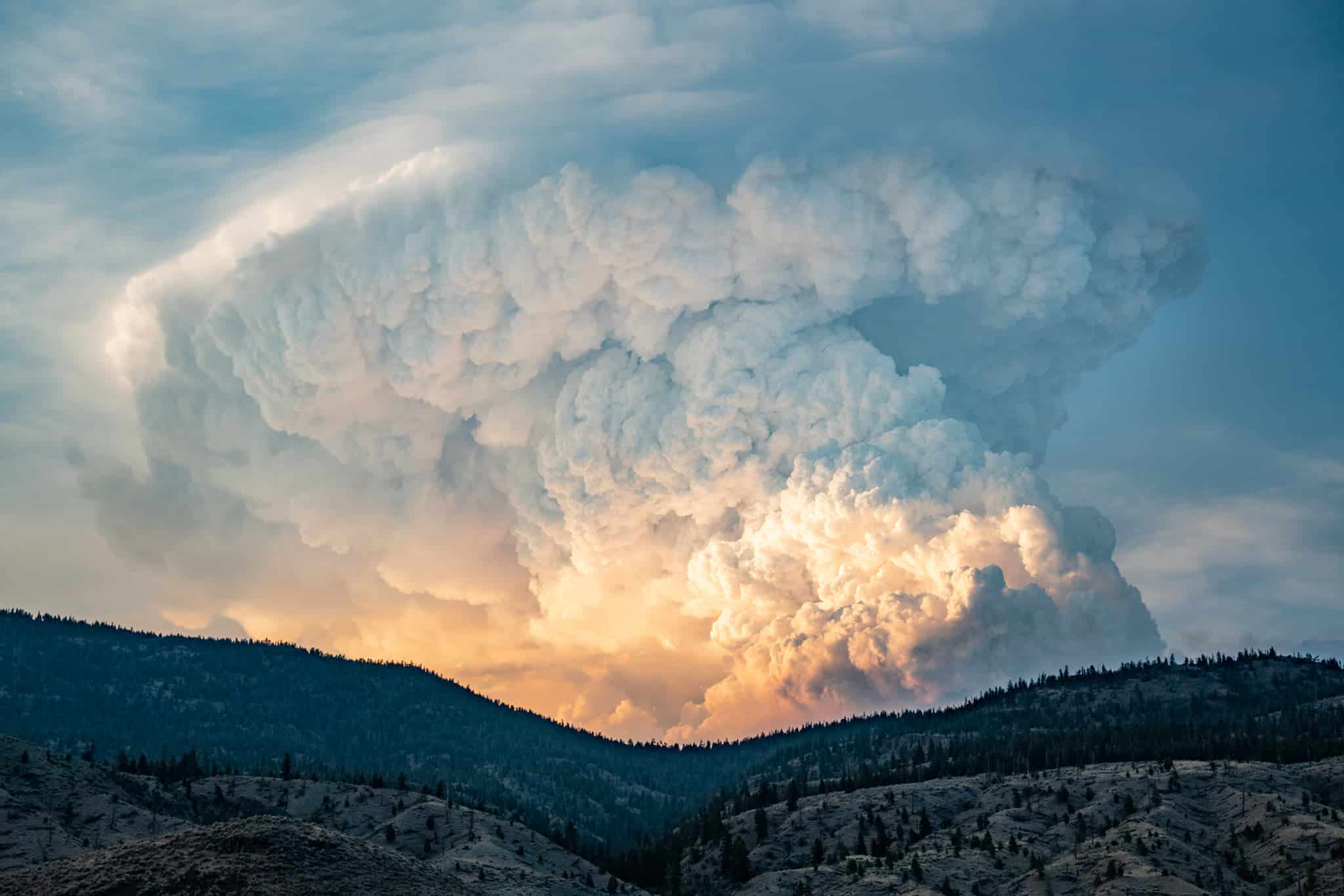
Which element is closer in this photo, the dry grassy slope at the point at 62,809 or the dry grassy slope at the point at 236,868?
the dry grassy slope at the point at 236,868

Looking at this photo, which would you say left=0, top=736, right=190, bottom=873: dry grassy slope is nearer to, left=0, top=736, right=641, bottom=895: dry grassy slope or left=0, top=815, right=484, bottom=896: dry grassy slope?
left=0, top=736, right=641, bottom=895: dry grassy slope

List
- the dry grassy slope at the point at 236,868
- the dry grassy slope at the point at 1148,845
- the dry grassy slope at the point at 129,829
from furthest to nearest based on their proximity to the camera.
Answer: the dry grassy slope at the point at 1148,845, the dry grassy slope at the point at 129,829, the dry grassy slope at the point at 236,868

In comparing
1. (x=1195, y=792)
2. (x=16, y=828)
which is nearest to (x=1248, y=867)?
(x=1195, y=792)

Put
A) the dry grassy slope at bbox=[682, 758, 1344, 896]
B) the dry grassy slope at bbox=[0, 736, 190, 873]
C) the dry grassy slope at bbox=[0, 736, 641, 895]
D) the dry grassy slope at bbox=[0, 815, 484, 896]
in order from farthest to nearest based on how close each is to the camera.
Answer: the dry grassy slope at bbox=[682, 758, 1344, 896], the dry grassy slope at bbox=[0, 736, 641, 895], the dry grassy slope at bbox=[0, 736, 190, 873], the dry grassy slope at bbox=[0, 815, 484, 896]

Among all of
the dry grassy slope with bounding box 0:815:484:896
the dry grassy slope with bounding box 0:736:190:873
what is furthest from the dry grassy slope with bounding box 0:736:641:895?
the dry grassy slope with bounding box 0:815:484:896

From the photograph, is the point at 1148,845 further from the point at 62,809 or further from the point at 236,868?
the point at 62,809

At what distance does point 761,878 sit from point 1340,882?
7389 centimetres

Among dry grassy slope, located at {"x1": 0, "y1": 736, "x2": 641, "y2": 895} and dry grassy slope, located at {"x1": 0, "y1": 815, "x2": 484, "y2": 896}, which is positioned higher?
dry grassy slope, located at {"x1": 0, "y1": 736, "x2": 641, "y2": 895}

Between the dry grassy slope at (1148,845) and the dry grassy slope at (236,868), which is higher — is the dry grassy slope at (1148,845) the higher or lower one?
the higher one

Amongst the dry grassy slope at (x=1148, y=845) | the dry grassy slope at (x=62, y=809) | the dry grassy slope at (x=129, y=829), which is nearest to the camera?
the dry grassy slope at (x=62, y=809)

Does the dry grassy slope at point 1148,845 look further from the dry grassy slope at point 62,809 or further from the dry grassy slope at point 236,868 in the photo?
the dry grassy slope at point 236,868

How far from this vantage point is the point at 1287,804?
178 meters

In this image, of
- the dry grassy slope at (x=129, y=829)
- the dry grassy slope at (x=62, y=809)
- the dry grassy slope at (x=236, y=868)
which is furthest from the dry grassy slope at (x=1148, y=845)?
the dry grassy slope at (x=236, y=868)

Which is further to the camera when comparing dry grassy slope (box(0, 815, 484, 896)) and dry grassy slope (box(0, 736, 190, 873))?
dry grassy slope (box(0, 736, 190, 873))
